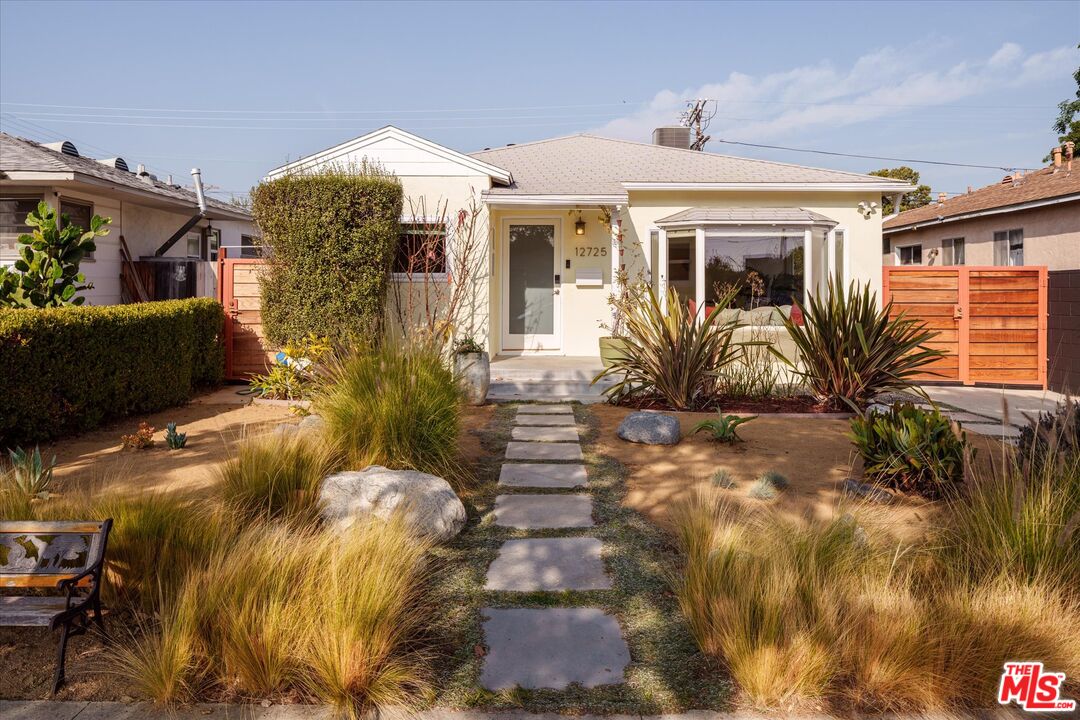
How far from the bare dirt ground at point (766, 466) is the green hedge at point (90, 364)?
5.29m

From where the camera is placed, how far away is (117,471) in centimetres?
590

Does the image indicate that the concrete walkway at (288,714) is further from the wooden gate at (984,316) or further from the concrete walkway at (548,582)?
the wooden gate at (984,316)

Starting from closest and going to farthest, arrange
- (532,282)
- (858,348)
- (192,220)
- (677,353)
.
→ 1. (858,348)
2. (677,353)
3. (532,282)
4. (192,220)

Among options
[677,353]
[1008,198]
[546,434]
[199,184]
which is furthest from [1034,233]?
[199,184]

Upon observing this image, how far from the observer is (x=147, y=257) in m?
14.6

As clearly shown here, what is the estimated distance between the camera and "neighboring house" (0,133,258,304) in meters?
12.0

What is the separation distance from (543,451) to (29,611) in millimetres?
4264

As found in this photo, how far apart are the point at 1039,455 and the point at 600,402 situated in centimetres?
520

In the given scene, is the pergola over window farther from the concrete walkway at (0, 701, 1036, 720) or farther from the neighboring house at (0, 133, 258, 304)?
the concrete walkway at (0, 701, 1036, 720)

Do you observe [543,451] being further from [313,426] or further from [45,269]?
[45,269]

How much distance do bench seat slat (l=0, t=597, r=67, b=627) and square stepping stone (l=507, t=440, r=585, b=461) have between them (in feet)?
12.5

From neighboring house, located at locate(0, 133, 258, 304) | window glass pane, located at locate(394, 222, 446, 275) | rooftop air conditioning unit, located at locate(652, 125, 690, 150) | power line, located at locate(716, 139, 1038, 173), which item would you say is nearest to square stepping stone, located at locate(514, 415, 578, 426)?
window glass pane, located at locate(394, 222, 446, 275)

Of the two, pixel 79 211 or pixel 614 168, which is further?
pixel 614 168

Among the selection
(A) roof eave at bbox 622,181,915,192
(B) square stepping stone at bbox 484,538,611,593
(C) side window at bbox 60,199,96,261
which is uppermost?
(A) roof eave at bbox 622,181,915,192
